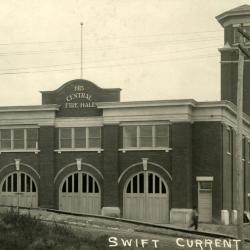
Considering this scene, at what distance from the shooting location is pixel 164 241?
2698 centimetres

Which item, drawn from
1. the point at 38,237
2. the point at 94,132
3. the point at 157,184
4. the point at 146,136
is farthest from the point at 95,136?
the point at 38,237

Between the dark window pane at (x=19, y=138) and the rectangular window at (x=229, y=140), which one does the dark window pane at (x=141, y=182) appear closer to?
the rectangular window at (x=229, y=140)

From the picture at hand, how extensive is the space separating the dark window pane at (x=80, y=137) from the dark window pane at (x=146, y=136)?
396cm

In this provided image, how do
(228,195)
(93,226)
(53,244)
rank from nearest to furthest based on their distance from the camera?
(53,244), (93,226), (228,195)

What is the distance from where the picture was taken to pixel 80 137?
1677 inches

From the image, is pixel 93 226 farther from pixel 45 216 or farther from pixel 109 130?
pixel 109 130

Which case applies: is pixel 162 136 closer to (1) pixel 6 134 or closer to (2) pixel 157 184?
(2) pixel 157 184

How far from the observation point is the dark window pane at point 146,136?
40.8 meters

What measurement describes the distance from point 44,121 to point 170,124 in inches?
336

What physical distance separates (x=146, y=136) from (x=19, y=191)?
961 cm

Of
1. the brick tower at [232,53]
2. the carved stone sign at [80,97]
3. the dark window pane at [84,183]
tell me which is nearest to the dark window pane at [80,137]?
the carved stone sign at [80,97]

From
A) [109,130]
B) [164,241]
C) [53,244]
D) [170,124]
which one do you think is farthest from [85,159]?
[53,244]

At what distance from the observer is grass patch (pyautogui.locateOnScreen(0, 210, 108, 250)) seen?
2278cm

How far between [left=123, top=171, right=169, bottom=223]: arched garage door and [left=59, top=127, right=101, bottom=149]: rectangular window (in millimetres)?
3553
